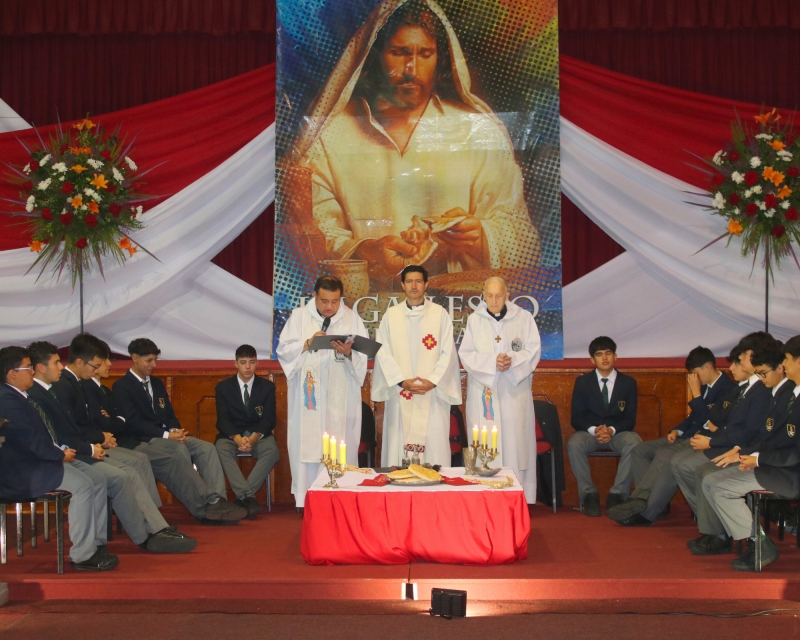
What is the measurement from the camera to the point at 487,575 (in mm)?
5293

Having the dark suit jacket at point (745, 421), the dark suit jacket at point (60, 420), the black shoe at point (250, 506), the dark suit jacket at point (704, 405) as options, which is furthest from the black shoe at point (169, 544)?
the dark suit jacket at point (704, 405)

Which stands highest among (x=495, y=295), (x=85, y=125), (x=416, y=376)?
(x=85, y=125)

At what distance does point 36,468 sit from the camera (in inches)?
216

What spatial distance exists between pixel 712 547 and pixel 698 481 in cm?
42

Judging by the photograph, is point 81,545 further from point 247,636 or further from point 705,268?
point 705,268

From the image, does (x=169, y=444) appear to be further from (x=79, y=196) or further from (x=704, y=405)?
(x=704, y=405)

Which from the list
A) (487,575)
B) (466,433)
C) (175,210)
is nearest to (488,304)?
(466,433)

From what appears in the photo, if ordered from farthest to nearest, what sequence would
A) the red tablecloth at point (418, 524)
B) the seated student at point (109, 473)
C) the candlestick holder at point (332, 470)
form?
the seated student at point (109, 473) < the candlestick holder at point (332, 470) < the red tablecloth at point (418, 524)

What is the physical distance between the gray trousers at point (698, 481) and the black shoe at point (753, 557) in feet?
1.27

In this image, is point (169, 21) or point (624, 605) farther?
point (169, 21)

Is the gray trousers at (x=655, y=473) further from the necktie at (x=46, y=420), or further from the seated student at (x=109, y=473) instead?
the necktie at (x=46, y=420)

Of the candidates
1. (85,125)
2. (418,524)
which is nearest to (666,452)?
(418,524)

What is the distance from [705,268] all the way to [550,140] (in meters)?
1.71

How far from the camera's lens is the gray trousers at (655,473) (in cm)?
657
